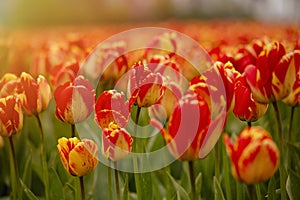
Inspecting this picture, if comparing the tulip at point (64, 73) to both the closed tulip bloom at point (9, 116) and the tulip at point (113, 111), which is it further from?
the tulip at point (113, 111)

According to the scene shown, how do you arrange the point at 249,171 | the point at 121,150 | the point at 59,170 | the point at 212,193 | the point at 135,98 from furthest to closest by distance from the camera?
the point at 59,170 < the point at 212,193 < the point at 135,98 < the point at 121,150 < the point at 249,171

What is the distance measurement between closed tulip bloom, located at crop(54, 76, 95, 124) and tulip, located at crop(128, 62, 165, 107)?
5.1 inches

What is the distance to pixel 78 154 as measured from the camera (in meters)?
1.36

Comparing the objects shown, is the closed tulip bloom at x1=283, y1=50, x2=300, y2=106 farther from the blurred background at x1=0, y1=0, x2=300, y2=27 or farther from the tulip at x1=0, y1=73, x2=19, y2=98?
the blurred background at x1=0, y1=0, x2=300, y2=27

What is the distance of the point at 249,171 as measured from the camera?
1.10m

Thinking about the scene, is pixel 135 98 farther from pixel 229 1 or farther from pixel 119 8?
pixel 229 1

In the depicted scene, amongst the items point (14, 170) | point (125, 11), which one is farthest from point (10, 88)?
point (125, 11)

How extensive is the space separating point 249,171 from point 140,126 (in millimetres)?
1164

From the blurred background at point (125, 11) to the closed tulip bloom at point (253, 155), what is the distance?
→ 29.2m

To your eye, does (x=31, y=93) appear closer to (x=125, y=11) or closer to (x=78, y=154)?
(x=78, y=154)

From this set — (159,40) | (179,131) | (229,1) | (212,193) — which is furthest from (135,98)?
(229,1)

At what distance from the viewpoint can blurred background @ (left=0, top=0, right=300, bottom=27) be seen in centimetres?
3070

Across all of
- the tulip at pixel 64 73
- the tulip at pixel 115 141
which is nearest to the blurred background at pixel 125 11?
the tulip at pixel 64 73

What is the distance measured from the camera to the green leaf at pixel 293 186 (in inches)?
66.7
